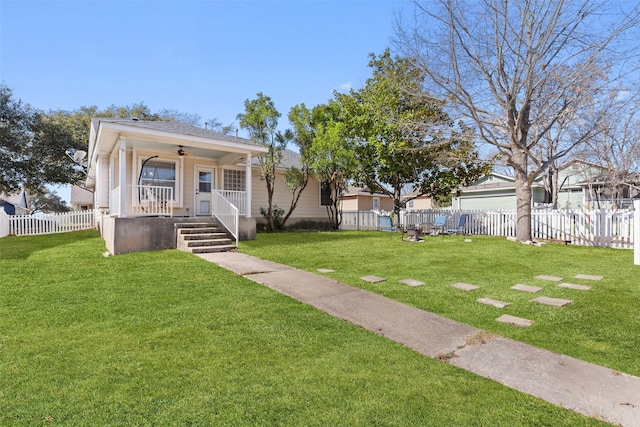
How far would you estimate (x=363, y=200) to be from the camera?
91.4ft

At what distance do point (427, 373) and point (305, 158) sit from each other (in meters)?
12.9

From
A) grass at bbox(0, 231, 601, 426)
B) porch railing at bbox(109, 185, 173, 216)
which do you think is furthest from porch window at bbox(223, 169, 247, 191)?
grass at bbox(0, 231, 601, 426)

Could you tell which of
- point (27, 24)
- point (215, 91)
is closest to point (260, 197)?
point (215, 91)

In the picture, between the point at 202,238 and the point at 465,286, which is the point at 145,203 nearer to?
the point at 202,238

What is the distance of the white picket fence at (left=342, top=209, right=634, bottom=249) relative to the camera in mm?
10750

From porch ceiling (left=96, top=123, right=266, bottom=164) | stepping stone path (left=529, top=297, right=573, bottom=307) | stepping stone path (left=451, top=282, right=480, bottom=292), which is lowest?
stepping stone path (left=529, top=297, right=573, bottom=307)

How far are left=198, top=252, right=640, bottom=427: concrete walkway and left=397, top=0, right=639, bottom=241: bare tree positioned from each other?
9.77 m

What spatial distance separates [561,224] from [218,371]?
44.8 ft

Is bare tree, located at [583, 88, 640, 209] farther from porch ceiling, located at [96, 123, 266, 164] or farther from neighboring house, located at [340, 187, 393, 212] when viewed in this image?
porch ceiling, located at [96, 123, 266, 164]

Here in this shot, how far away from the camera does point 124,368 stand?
2607 millimetres

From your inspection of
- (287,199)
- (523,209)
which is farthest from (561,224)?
(287,199)

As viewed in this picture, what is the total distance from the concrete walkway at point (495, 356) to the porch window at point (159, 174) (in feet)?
29.8

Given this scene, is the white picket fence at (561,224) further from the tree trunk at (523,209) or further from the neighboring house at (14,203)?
the neighboring house at (14,203)

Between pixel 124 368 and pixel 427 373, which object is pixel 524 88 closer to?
pixel 427 373
